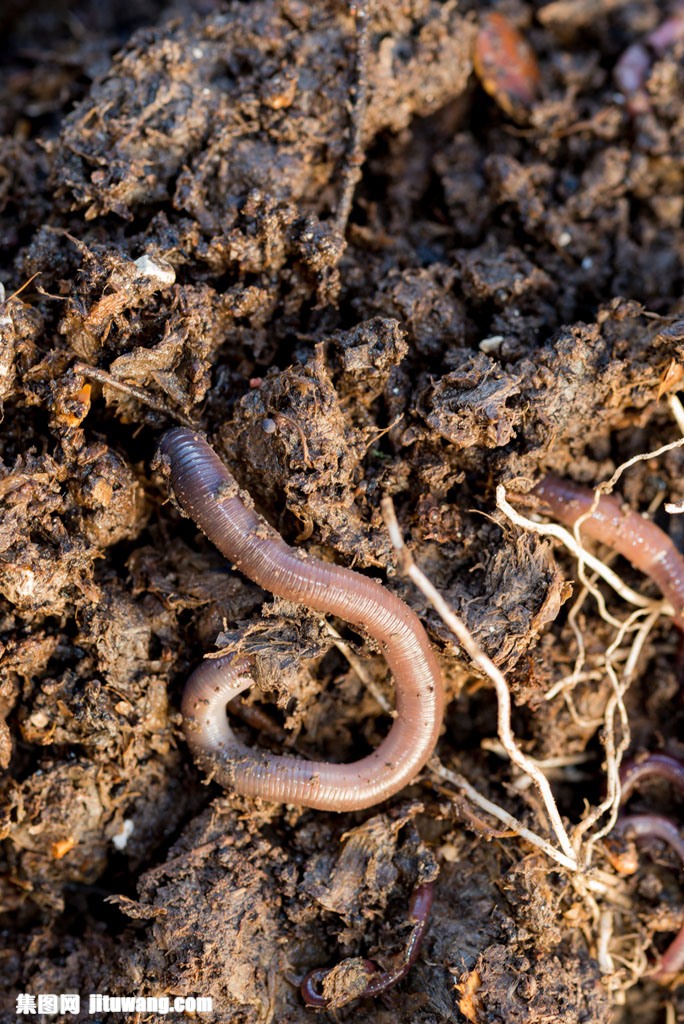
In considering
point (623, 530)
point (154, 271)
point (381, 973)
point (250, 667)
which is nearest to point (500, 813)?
point (381, 973)

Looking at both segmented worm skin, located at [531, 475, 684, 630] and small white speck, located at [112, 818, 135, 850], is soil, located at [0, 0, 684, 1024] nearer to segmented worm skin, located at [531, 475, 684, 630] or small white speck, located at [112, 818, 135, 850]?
small white speck, located at [112, 818, 135, 850]

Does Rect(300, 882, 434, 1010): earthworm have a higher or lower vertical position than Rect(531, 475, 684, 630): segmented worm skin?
lower

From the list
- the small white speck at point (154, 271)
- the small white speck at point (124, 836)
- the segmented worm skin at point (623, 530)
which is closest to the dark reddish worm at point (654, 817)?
the segmented worm skin at point (623, 530)

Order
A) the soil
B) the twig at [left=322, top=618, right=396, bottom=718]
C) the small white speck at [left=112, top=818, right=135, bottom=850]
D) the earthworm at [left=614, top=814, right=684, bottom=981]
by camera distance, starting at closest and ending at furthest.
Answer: the soil → the twig at [left=322, top=618, right=396, bottom=718] → the small white speck at [left=112, top=818, right=135, bottom=850] → the earthworm at [left=614, top=814, right=684, bottom=981]

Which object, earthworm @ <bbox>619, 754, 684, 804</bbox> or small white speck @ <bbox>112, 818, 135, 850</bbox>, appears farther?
earthworm @ <bbox>619, 754, 684, 804</bbox>

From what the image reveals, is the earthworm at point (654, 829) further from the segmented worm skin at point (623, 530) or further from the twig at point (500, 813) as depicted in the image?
the segmented worm skin at point (623, 530)

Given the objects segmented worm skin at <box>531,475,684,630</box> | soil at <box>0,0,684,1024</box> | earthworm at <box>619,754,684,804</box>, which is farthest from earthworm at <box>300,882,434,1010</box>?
segmented worm skin at <box>531,475,684,630</box>
